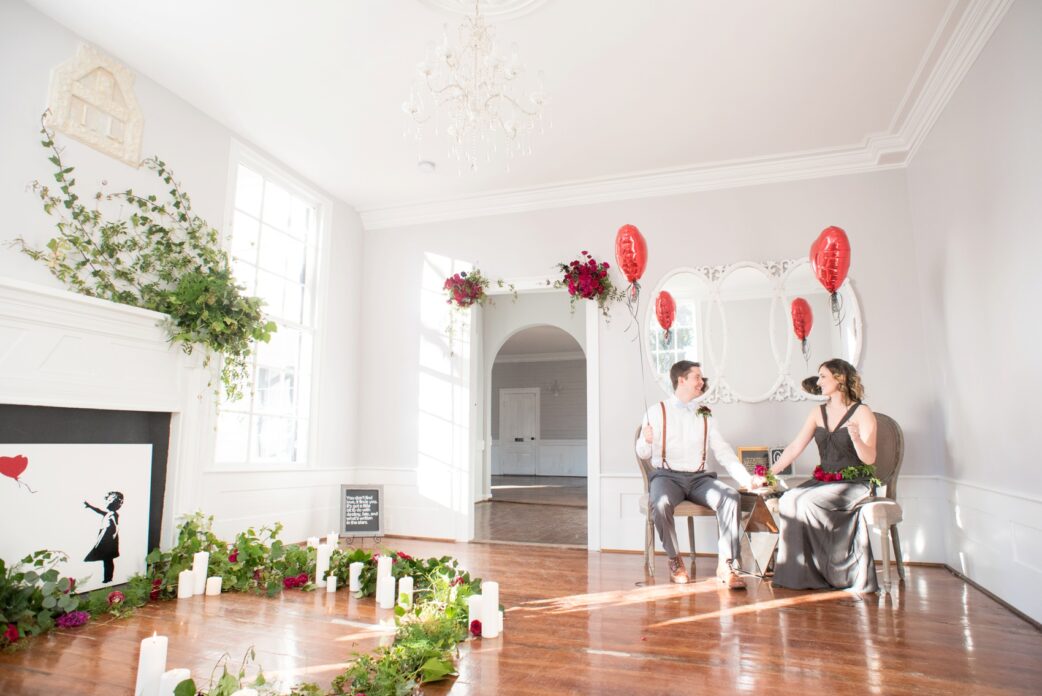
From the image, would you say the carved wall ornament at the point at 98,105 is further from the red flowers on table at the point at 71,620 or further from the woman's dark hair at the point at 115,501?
the red flowers on table at the point at 71,620

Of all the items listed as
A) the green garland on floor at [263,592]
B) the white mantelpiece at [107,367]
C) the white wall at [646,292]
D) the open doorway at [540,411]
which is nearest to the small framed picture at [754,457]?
the white wall at [646,292]

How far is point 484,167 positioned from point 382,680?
4.00 metres

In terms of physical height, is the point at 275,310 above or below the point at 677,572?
above

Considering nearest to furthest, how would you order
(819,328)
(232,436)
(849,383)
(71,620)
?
(71,620), (849,383), (232,436), (819,328)

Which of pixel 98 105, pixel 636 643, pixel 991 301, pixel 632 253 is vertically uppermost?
pixel 98 105

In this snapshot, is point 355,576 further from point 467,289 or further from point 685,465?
point 467,289

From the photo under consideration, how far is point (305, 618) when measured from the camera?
2887 mm

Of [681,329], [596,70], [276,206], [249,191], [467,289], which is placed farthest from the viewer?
[467,289]

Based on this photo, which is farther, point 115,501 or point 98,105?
point 98,105

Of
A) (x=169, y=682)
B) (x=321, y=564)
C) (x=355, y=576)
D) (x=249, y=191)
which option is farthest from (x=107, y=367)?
(x=169, y=682)

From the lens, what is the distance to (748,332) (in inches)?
191

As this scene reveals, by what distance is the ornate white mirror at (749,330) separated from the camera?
15.3 feet

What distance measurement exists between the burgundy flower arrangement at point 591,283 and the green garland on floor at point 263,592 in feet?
8.64

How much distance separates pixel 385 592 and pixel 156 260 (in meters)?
2.50
